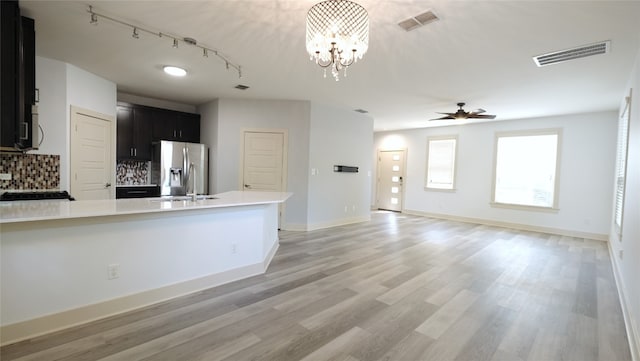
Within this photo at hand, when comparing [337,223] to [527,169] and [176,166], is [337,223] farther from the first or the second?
[527,169]

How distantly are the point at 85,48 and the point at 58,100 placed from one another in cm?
102

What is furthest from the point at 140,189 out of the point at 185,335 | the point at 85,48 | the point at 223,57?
the point at 185,335

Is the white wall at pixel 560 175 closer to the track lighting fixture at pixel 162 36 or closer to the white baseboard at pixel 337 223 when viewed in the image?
the white baseboard at pixel 337 223

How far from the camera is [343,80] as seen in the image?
4.40 metres

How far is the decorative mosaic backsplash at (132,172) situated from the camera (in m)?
5.59

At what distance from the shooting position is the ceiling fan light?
13.2 feet

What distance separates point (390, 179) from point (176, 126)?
6.24m

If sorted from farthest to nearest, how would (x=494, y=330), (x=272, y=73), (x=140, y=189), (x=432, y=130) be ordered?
(x=432, y=130), (x=140, y=189), (x=272, y=73), (x=494, y=330)

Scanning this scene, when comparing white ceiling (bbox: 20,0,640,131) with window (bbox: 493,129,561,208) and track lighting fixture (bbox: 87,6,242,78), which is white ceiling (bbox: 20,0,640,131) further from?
→ window (bbox: 493,129,561,208)

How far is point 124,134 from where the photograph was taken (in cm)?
532

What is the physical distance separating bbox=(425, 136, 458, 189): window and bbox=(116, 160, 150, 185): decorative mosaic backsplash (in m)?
7.14

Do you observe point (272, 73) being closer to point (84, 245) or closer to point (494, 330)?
point (84, 245)

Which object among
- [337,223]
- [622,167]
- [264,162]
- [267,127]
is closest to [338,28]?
[267,127]

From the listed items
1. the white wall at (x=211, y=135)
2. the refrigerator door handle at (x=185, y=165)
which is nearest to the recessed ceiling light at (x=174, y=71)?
the white wall at (x=211, y=135)
